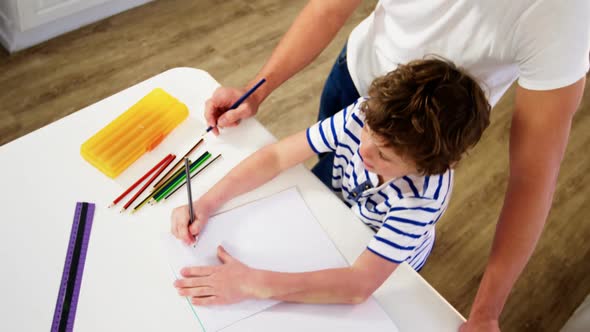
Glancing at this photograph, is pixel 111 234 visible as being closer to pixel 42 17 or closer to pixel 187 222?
pixel 187 222

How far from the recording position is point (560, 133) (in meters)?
0.89

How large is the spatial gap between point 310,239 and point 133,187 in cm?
34

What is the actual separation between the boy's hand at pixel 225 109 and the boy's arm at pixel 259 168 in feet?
0.35

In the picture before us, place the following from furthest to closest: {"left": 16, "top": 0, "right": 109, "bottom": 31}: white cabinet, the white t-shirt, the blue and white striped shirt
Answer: {"left": 16, "top": 0, "right": 109, "bottom": 31}: white cabinet < the blue and white striped shirt < the white t-shirt

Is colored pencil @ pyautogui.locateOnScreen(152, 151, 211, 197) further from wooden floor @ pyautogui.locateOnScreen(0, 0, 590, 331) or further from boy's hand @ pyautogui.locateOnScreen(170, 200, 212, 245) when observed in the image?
wooden floor @ pyautogui.locateOnScreen(0, 0, 590, 331)

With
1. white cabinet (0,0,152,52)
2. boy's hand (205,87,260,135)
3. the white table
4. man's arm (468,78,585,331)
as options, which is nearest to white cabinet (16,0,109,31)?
white cabinet (0,0,152,52)

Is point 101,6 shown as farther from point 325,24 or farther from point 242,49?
point 325,24

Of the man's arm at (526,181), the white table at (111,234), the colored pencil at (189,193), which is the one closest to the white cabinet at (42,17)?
the white table at (111,234)

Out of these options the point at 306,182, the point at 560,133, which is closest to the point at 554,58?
the point at 560,133

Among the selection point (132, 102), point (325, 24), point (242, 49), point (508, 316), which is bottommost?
point (508, 316)

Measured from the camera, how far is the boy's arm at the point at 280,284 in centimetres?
89

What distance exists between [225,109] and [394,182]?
390 mm

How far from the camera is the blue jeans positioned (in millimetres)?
1244

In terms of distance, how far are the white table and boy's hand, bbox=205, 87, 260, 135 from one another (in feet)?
0.08
